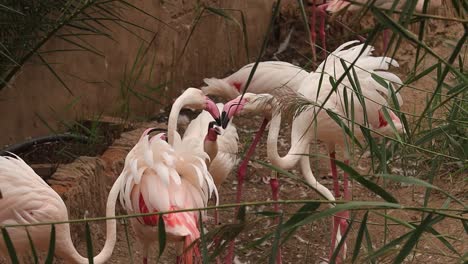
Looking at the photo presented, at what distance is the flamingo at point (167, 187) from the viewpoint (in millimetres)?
3387

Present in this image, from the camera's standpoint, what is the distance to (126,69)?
5.14 m

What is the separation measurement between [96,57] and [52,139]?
2.12ft

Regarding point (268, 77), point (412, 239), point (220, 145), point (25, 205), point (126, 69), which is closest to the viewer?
point (412, 239)

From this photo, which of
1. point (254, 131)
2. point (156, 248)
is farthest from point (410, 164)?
point (156, 248)

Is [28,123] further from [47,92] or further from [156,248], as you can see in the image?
[156,248]

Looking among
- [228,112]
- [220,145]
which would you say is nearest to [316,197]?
[220,145]

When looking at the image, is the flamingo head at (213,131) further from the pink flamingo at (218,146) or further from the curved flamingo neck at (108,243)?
the curved flamingo neck at (108,243)

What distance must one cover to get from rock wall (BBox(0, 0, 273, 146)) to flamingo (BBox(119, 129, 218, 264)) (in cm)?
66

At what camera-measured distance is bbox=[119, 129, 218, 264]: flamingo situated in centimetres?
339

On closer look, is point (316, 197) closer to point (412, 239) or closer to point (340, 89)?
point (340, 89)

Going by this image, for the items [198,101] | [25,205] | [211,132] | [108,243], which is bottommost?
[108,243]

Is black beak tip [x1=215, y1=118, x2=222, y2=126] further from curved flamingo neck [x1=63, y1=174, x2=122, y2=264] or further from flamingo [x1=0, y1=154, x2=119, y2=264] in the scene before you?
flamingo [x1=0, y1=154, x2=119, y2=264]

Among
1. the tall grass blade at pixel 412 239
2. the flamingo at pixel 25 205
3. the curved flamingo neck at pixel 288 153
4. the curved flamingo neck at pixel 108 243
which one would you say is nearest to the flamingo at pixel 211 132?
the curved flamingo neck at pixel 288 153

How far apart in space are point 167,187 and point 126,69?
181 cm
